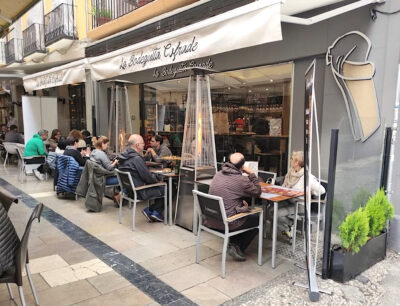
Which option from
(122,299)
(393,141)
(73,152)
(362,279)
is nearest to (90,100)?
(73,152)

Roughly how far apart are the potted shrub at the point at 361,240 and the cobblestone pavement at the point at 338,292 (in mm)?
111

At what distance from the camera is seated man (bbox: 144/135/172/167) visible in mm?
6520

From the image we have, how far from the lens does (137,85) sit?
9258mm

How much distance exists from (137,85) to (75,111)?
557 centimetres

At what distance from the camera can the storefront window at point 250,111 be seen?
19.8ft

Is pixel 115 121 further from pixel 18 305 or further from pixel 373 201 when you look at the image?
pixel 373 201

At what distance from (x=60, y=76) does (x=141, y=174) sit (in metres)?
3.90

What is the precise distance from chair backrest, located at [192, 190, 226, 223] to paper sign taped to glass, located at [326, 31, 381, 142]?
87.7 inches

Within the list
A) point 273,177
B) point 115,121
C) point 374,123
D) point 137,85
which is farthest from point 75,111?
point 374,123

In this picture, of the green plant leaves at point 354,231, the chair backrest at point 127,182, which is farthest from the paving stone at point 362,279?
the chair backrest at point 127,182

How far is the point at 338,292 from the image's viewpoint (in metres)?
2.91

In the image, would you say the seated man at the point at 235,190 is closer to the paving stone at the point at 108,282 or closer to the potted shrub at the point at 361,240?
the potted shrub at the point at 361,240

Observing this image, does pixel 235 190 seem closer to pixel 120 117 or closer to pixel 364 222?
pixel 364 222

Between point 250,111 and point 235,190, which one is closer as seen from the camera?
point 235,190
